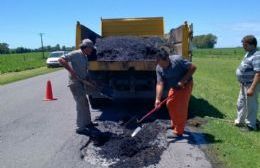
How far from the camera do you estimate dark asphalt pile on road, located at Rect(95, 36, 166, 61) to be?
10328 mm

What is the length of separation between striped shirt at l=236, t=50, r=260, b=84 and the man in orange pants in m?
1.23

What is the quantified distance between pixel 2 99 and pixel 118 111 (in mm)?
5667

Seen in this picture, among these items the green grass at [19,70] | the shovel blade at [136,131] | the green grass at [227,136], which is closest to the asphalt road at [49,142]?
the green grass at [227,136]

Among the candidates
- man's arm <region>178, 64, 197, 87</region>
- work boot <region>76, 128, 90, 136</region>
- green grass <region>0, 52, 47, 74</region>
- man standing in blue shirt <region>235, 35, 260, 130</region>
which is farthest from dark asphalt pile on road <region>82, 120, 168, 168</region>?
green grass <region>0, 52, 47, 74</region>

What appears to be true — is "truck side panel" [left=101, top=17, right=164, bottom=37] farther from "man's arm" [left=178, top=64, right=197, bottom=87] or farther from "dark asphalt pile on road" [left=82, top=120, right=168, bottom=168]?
"man's arm" [left=178, top=64, right=197, bottom=87]

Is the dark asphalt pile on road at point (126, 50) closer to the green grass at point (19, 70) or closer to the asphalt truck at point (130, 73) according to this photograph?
the asphalt truck at point (130, 73)

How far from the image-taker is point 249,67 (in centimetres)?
822

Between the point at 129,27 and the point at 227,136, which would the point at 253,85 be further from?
the point at 129,27

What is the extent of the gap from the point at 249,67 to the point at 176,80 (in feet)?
5.21

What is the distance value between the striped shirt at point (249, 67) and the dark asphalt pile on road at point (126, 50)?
2.54m

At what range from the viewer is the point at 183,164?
6191mm

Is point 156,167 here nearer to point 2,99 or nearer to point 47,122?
point 47,122

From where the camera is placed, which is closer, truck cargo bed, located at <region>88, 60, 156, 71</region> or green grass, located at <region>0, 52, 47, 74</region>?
truck cargo bed, located at <region>88, 60, 156, 71</region>

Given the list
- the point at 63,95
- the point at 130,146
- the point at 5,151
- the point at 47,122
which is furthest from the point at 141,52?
the point at 63,95
